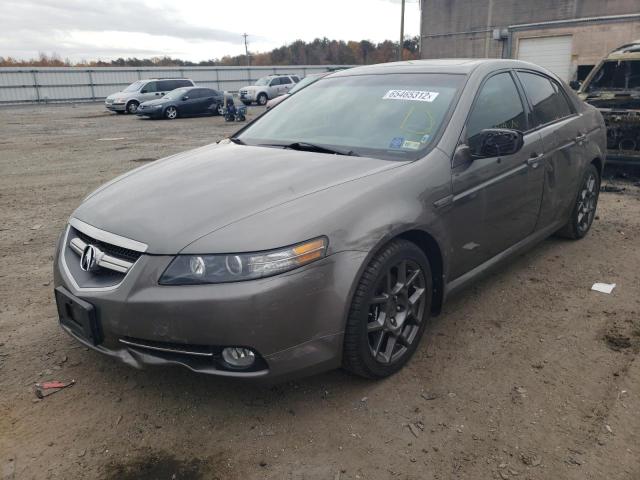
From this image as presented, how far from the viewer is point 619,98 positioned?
23.8 feet

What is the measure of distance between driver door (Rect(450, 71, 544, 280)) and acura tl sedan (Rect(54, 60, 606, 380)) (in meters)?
0.01

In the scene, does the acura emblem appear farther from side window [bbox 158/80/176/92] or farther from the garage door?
the garage door

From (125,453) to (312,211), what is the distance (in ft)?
4.55

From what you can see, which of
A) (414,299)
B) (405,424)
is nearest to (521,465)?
(405,424)

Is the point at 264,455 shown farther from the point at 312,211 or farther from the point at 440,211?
the point at 440,211

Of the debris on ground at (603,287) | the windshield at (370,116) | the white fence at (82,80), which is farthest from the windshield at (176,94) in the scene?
the debris on ground at (603,287)

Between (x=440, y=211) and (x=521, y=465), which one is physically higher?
(x=440, y=211)

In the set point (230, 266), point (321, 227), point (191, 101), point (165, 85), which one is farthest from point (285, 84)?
point (230, 266)

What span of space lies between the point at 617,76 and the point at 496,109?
18.5 feet

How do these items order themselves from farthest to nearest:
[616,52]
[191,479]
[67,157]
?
[67,157] < [616,52] < [191,479]

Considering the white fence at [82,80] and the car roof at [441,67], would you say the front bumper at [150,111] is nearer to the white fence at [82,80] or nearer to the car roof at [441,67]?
the white fence at [82,80]

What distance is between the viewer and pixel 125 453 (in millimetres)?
2330

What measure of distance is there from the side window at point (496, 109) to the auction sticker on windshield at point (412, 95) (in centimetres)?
28

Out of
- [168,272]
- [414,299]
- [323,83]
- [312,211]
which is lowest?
[414,299]
